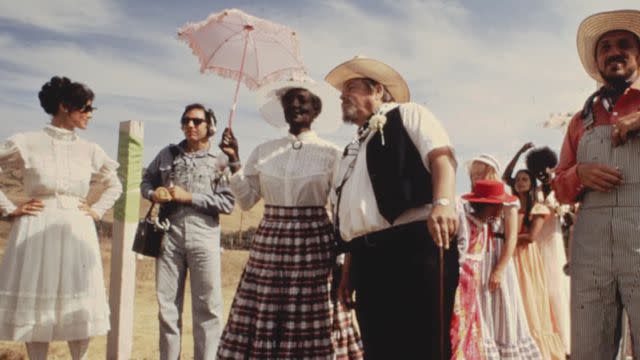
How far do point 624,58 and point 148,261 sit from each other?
14.3m

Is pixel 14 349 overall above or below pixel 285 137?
below

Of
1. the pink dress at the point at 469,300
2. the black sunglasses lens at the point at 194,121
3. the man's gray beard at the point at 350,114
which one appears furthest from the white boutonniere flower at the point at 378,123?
the black sunglasses lens at the point at 194,121

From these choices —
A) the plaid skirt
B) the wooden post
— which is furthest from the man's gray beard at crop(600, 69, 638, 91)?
the wooden post

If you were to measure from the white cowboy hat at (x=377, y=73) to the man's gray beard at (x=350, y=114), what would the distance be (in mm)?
205

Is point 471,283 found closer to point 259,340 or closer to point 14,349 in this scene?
point 259,340

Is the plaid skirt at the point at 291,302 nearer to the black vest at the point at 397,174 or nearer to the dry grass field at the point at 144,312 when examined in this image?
the black vest at the point at 397,174

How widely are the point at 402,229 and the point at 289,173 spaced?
1318mm

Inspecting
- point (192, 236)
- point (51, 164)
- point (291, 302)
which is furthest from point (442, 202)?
point (51, 164)

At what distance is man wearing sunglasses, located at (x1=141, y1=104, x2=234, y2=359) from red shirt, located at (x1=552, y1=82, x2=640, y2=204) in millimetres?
2634

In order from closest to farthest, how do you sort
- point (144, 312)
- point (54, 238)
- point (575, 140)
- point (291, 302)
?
point (575, 140) < point (291, 302) < point (54, 238) < point (144, 312)

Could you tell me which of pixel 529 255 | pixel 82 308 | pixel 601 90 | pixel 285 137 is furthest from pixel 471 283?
pixel 82 308

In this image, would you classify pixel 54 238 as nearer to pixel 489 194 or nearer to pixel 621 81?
pixel 489 194

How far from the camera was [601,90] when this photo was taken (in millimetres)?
3311

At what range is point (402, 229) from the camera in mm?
3186
